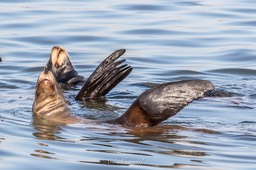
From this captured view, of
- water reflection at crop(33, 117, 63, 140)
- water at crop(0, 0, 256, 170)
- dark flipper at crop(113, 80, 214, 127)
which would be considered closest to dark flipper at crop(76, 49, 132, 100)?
water at crop(0, 0, 256, 170)

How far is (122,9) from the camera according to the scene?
16.6m

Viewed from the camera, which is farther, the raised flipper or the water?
the raised flipper

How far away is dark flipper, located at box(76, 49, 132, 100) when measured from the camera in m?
9.85

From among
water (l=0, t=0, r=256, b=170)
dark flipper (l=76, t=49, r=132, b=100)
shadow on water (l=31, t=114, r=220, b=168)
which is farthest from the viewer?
dark flipper (l=76, t=49, r=132, b=100)

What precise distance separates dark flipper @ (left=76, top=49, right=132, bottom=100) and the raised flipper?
3.50 ft

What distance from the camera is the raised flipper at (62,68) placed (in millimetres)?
11031

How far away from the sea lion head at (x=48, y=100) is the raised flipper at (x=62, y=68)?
234 centimetres

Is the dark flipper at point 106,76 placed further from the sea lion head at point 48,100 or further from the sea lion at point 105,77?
the sea lion head at point 48,100

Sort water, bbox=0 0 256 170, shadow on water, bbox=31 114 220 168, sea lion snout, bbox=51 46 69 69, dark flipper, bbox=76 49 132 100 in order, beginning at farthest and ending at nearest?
sea lion snout, bbox=51 46 69 69 < dark flipper, bbox=76 49 132 100 < water, bbox=0 0 256 170 < shadow on water, bbox=31 114 220 168

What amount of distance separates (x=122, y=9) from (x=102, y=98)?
6.63 m

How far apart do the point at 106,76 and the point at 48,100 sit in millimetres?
1381

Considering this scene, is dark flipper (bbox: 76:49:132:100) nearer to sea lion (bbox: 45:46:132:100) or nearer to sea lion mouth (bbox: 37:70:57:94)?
sea lion (bbox: 45:46:132:100)

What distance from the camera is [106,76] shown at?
9883 mm

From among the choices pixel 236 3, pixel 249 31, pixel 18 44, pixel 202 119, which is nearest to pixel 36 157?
pixel 202 119
